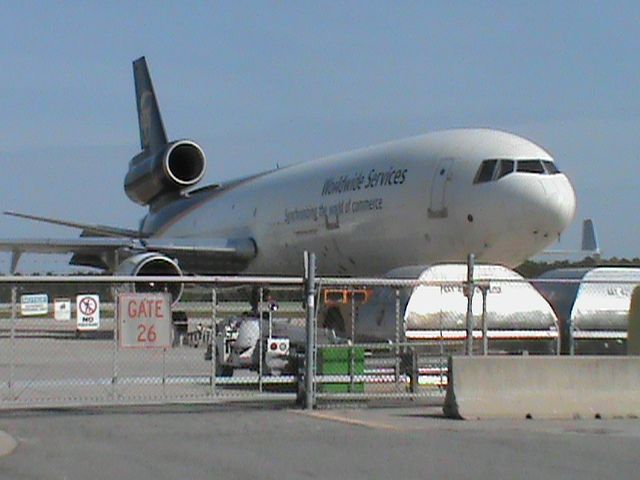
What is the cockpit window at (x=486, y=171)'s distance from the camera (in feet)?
79.3

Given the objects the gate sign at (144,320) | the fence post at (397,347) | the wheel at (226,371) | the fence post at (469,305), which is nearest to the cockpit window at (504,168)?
the fence post at (397,347)

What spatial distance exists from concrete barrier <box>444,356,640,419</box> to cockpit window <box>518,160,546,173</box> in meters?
11.0

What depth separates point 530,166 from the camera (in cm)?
2434

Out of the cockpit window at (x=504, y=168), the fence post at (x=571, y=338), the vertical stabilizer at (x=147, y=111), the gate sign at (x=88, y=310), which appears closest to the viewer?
the fence post at (x=571, y=338)

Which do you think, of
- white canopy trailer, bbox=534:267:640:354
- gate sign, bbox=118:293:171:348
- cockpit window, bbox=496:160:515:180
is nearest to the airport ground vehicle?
gate sign, bbox=118:293:171:348

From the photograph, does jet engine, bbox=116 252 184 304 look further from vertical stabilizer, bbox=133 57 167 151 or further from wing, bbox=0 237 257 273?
vertical stabilizer, bbox=133 57 167 151

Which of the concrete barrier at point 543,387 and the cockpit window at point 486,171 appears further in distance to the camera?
the cockpit window at point 486,171

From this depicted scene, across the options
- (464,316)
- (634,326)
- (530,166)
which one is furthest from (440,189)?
(634,326)

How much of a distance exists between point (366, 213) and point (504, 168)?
13.5 feet

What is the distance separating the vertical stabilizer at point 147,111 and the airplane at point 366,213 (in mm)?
4833

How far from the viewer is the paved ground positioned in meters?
9.23

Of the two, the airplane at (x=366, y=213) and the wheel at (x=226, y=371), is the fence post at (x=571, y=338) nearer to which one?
the airplane at (x=366, y=213)

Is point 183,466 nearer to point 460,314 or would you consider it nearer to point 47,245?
point 460,314

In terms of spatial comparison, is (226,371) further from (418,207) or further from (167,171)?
(167,171)
